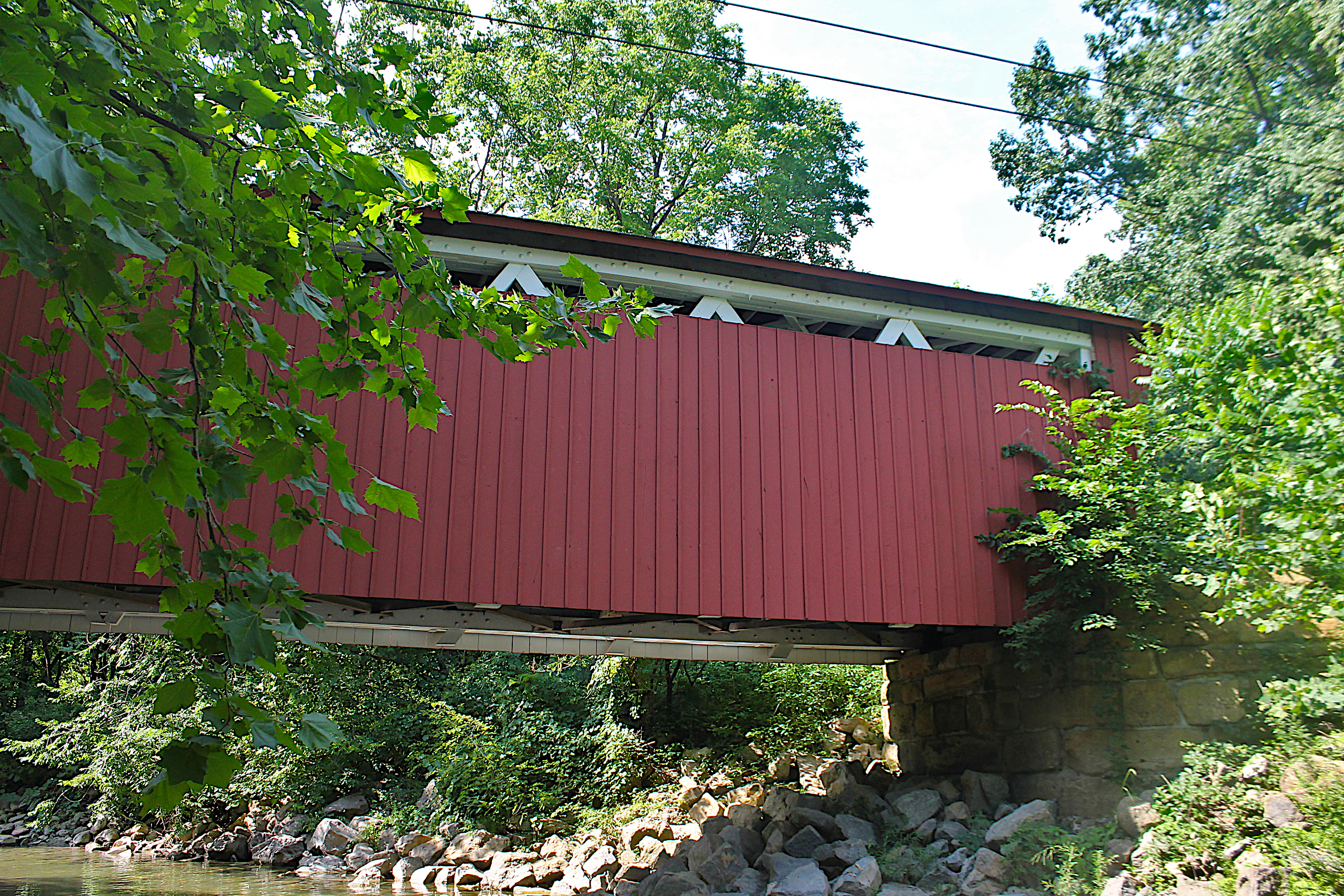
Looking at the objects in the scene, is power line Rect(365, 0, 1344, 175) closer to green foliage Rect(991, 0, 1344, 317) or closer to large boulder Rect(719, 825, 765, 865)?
green foliage Rect(991, 0, 1344, 317)

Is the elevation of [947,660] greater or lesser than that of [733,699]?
greater

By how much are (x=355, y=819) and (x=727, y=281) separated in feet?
23.2

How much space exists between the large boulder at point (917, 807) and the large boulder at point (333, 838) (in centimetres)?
584

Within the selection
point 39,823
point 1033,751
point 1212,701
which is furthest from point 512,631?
point 39,823

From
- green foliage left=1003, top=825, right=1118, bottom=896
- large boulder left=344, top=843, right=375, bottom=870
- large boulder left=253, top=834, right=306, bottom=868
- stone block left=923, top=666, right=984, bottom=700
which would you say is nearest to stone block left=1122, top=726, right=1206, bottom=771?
green foliage left=1003, top=825, right=1118, bottom=896

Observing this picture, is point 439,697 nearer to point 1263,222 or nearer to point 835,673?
point 835,673

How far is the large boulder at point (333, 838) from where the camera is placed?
941cm

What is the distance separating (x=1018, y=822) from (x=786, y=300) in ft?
12.0

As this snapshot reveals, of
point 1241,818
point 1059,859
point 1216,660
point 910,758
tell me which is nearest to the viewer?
point 1241,818

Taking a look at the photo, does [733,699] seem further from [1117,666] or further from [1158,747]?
[1158,747]

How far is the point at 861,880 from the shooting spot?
5.25m

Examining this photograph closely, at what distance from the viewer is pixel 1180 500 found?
551 centimetres

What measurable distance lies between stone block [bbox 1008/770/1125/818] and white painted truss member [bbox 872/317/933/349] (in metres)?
3.02

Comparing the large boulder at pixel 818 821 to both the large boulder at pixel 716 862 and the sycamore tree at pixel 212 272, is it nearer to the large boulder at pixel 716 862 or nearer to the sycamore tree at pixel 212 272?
the large boulder at pixel 716 862
